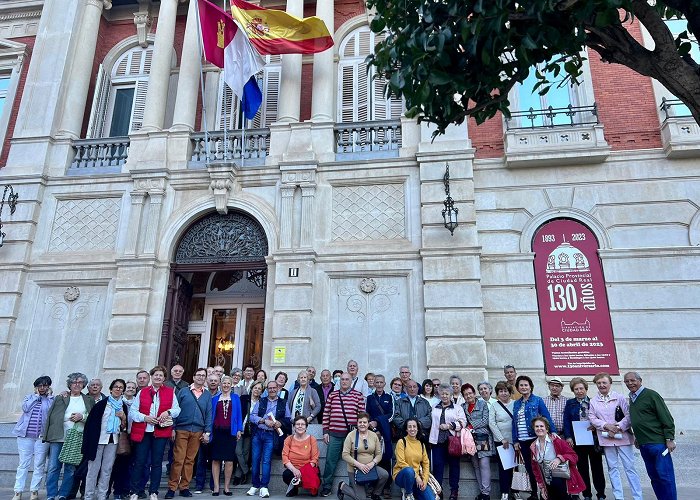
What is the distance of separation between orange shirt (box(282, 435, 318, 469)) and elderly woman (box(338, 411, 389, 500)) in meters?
0.57

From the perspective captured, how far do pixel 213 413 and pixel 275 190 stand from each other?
6111 mm

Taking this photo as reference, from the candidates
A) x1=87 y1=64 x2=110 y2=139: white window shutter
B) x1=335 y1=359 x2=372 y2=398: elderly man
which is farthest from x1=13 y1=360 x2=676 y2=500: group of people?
x1=87 y1=64 x2=110 y2=139: white window shutter

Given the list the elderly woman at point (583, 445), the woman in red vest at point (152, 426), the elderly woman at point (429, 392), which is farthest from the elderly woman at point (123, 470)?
the elderly woman at point (583, 445)

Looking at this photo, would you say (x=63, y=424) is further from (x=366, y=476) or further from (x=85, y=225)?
(x=85, y=225)

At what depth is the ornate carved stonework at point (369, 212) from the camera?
12.5 meters

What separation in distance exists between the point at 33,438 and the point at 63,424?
654 mm

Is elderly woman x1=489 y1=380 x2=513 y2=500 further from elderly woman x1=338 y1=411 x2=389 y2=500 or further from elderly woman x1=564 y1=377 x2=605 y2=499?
elderly woman x1=338 y1=411 x2=389 y2=500

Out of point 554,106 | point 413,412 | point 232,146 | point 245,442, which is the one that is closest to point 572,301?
point 554,106

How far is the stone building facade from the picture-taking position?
453 inches

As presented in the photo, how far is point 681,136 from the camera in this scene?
1191cm

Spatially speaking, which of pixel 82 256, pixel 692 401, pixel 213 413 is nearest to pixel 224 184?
pixel 82 256

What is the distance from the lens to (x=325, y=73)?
45.8 feet

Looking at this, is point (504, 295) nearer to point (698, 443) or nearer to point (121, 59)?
point (698, 443)

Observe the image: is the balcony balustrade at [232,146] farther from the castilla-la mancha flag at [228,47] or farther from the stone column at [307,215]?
the stone column at [307,215]
